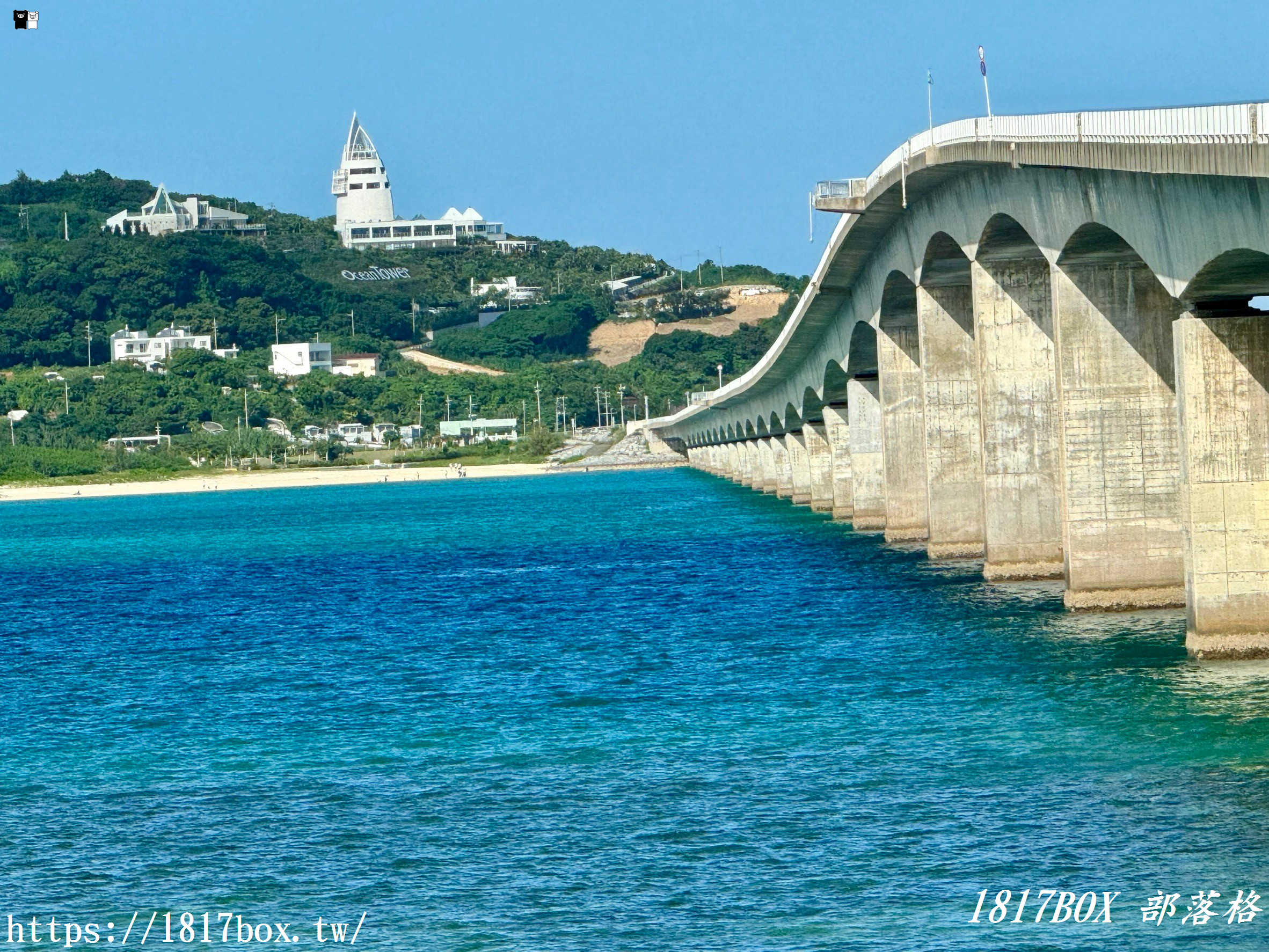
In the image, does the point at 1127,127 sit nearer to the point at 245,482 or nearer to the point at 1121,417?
the point at 1121,417

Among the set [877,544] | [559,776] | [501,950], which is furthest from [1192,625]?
[877,544]

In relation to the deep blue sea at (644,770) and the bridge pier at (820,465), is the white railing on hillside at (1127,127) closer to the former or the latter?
the deep blue sea at (644,770)

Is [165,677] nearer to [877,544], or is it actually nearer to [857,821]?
[857,821]

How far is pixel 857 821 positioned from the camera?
70.4ft

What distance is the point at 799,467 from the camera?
10412 centimetres

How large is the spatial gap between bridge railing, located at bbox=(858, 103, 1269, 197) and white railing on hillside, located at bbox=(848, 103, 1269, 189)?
0.01m

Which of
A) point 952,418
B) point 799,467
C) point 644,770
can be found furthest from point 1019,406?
point 799,467

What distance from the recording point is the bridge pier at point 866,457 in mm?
71188

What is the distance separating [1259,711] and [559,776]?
371 inches

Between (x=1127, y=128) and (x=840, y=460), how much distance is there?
52.5 m

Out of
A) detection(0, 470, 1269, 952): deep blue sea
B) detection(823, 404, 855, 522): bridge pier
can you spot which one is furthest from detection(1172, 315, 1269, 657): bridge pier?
detection(823, 404, 855, 522): bridge pier

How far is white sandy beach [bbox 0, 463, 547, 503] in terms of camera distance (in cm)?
18338

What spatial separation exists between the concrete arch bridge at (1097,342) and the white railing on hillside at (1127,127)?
0.16ft

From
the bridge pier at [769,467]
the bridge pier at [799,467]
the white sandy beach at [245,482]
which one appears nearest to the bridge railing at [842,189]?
the bridge pier at [799,467]
